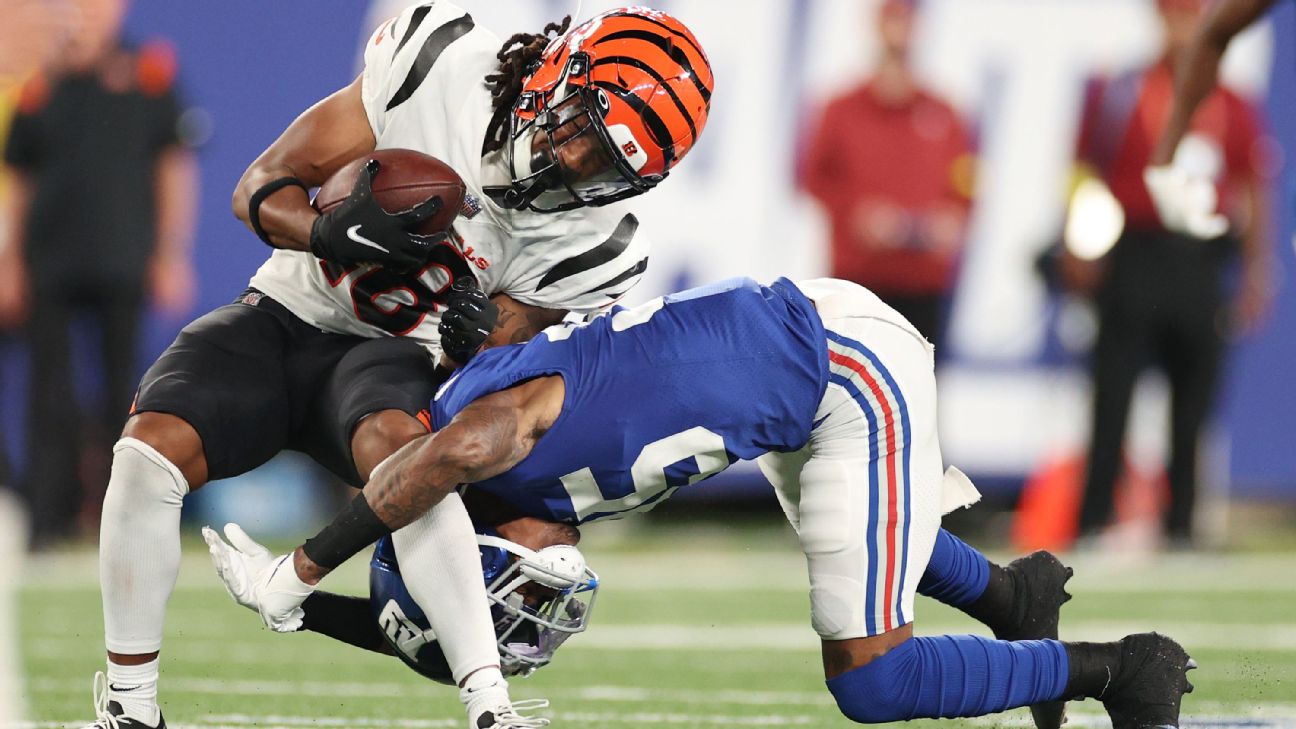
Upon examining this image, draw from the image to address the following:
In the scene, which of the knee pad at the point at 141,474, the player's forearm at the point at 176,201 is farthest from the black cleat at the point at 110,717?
the player's forearm at the point at 176,201

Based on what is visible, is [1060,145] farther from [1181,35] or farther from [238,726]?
[238,726]

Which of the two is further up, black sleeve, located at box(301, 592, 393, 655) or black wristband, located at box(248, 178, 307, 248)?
black wristband, located at box(248, 178, 307, 248)

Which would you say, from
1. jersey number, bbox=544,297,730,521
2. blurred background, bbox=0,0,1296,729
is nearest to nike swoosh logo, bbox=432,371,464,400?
jersey number, bbox=544,297,730,521

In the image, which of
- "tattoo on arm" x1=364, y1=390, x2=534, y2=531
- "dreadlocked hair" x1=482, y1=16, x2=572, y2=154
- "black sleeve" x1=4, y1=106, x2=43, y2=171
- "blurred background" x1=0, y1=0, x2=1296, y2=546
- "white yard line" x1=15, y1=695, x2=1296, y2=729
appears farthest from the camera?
"blurred background" x1=0, y1=0, x2=1296, y2=546

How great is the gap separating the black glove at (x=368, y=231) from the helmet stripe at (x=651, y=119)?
364 mm

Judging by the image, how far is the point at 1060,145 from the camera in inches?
317

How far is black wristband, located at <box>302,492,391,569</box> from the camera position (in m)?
2.77

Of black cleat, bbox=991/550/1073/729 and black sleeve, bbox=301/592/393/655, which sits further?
black cleat, bbox=991/550/1073/729

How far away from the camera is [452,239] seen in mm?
3293

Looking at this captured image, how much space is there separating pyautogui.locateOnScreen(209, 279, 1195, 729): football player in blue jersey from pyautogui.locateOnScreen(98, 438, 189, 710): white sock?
0.34 meters

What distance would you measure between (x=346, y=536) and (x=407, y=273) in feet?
2.19

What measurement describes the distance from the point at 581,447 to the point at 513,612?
0.33 meters

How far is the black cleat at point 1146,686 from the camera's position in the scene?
3.04 meters

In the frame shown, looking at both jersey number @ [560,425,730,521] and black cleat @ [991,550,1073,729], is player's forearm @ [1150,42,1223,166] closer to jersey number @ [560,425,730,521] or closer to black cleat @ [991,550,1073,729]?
black cleat @ [991,550,1073,729]
